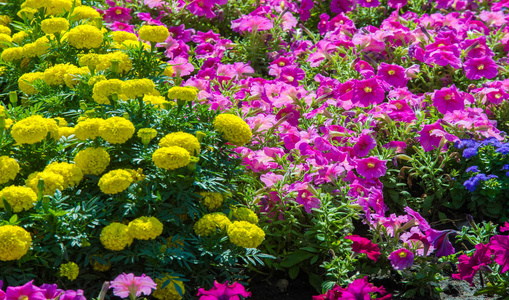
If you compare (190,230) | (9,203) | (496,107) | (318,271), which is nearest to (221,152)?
(190,230)

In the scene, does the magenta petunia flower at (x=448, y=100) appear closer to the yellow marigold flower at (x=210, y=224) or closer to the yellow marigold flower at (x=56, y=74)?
the yellow marigold flower at (x=210, y=224)

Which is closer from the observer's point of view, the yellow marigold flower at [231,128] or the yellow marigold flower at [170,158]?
the yellow marigold flower at [170,158]

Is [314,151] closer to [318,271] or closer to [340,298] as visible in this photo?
[318,271]

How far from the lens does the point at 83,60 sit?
304cm

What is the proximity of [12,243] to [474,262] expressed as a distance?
195 centimetres

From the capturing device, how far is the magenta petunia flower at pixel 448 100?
347 centimetres

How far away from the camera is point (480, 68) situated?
153 inches

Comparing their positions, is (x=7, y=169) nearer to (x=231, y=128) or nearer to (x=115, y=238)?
(x=115, y=238)

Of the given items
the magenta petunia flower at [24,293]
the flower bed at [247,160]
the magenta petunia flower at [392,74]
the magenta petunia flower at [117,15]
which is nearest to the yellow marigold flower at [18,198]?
the flower bed at [247,160]

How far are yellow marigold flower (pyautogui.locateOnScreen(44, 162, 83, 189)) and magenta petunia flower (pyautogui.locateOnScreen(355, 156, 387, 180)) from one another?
4.84 ft

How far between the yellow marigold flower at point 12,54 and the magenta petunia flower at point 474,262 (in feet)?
8.85

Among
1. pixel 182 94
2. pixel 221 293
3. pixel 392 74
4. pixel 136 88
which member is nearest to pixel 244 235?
pixel 221 293

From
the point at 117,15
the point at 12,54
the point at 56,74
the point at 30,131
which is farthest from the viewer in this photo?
the point at 117,15

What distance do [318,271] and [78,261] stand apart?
1.21 metres
